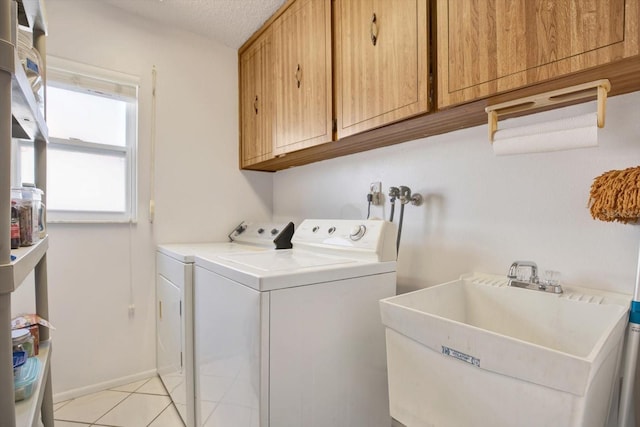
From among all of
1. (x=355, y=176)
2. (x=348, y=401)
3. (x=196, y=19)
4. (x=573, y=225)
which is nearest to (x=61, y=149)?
(x=196, y=19)

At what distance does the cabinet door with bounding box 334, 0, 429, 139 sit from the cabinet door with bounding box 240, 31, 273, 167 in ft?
2.39

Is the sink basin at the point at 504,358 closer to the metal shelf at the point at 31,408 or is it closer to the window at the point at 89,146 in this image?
the metal shelf at the point at 31,408

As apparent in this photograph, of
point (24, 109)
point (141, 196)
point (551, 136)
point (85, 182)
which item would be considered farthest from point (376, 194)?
point (85, 182)

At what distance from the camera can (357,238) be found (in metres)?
1.43

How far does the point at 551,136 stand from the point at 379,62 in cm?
71

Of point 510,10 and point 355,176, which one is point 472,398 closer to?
point 510,10

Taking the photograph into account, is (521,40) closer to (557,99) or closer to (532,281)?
(557,99)

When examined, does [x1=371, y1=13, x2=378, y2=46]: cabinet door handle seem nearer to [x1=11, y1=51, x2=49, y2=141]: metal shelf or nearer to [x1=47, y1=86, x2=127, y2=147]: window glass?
[x1=11, y1=51, x2=49, y2=141]: metal shelf

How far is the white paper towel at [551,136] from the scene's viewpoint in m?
0.88

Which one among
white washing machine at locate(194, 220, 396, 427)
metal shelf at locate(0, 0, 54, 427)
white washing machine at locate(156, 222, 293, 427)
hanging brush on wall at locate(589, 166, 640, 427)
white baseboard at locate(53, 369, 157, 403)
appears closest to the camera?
metal shelf at locate(0, 0, 54, 427)

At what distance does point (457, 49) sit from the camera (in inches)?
41.4

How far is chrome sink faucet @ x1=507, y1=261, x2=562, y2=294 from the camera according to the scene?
3.50ft

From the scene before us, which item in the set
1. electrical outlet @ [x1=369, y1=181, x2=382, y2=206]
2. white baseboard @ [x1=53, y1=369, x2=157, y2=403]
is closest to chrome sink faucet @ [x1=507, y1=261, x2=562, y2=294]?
electrical outlet @ [x1=369, y1=181, x2=382, y2=206]

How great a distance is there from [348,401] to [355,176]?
122 cm
